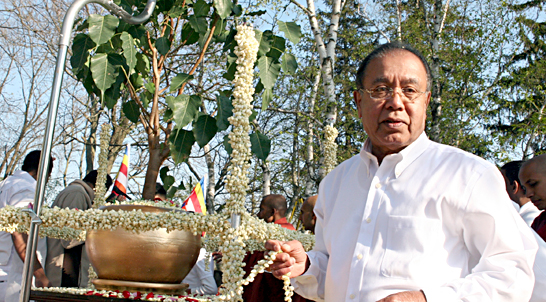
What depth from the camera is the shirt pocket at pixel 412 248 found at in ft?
4.67

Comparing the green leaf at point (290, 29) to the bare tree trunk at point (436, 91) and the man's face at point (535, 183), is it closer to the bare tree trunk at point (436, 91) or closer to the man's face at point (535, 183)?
the man's face at point (535, 183)

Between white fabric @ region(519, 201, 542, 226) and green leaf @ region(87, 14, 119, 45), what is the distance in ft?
10.9

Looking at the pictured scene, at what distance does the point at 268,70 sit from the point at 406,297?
256 cm

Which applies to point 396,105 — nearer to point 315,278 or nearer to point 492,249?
point 492,249

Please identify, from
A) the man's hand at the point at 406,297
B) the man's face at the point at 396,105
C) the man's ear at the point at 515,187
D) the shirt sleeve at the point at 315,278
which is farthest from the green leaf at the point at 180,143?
the man's ear at the point at 515,187

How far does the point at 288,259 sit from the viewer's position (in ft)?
5.38

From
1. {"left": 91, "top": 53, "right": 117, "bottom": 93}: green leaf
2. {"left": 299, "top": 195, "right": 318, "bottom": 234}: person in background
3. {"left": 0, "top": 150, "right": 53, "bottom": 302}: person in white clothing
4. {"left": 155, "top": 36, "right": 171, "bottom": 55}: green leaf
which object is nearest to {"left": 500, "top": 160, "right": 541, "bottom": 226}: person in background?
{"left": 299, "top": 195, "right": 318, "bottom": 234}: person in background

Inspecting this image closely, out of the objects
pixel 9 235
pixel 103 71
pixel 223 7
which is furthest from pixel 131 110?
pixel 9 235

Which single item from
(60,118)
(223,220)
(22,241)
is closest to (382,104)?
(223,220)

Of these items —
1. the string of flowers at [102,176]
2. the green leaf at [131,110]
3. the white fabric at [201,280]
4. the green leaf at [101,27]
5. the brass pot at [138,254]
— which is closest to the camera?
the brass pot at [138,254]

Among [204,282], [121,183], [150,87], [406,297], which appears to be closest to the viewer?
[406,297]

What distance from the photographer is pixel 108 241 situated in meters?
2.64

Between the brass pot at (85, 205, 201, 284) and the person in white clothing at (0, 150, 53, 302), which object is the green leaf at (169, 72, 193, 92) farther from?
the person in white clothing at (0, 150, 53, 302)

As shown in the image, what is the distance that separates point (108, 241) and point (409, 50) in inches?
73.0
